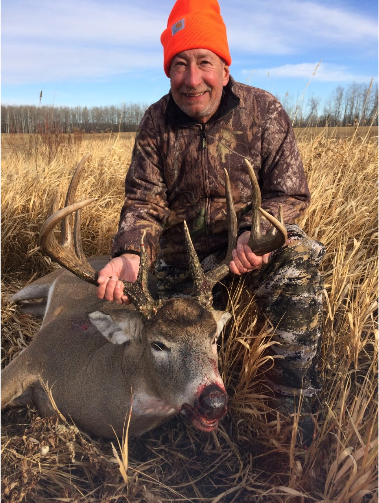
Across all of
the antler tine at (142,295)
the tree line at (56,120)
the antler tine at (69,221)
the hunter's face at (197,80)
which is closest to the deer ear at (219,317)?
the antler tine at (142,295)

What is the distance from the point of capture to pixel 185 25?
10.7 ft

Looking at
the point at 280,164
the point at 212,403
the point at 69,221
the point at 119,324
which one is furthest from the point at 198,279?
the point at 280,164

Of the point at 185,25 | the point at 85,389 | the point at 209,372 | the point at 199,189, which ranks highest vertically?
the point at 185,25

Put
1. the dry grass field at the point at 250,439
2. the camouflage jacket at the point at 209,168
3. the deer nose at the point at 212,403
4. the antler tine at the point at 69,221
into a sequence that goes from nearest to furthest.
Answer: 1. the deer nose at the point at 212,403
2. the dry grass field at the point at 250,439
3. the antler tine at the point at 69,221
4. the camouflage jacket at the point at 209,168

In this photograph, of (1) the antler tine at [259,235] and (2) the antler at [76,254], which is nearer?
(2) the antler at [76,254]

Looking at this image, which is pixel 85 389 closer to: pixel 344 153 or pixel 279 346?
pixel 279 346

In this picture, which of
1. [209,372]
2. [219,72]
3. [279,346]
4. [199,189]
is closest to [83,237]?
[199,189]

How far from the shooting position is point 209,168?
3.41 m

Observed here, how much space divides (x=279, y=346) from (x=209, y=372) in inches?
32.9

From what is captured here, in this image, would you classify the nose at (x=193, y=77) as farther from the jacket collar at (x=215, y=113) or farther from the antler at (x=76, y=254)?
the antler at (x=76, y=254)

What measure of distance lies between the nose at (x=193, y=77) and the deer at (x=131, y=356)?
2.71 ft

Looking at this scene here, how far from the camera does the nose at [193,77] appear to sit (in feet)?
10.5

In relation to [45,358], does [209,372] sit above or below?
above

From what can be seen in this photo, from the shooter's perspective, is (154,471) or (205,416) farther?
(154,471)
